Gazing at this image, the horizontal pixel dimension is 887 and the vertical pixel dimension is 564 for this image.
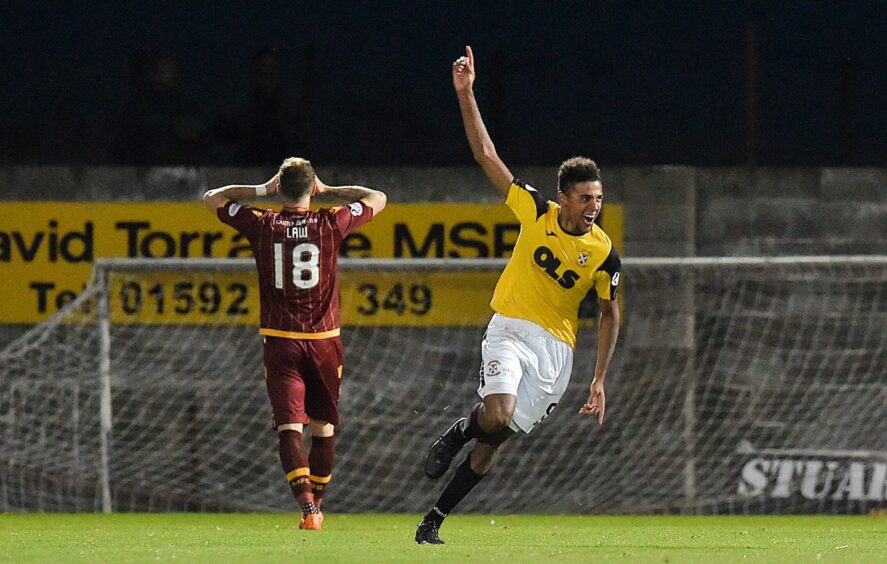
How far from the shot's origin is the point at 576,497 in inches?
421

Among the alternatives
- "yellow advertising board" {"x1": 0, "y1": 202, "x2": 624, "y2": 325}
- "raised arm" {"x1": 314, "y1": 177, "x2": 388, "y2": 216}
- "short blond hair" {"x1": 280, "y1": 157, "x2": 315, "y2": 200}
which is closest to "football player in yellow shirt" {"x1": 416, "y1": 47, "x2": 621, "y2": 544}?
"short blond hair" {"x1": 280, "y1": 157, "x2": 315, "y2": 200}

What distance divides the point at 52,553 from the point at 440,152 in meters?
5.45

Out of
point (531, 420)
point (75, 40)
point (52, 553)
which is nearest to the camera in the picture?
point (52, 553)

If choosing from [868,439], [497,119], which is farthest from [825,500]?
[497,119]

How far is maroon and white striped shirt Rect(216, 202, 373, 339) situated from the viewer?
25.3 ft

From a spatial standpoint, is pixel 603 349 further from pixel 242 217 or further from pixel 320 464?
pixel 242 217

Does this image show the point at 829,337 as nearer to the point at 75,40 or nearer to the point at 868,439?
the point at 868,439

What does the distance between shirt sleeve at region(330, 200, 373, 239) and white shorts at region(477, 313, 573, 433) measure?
4.26ft

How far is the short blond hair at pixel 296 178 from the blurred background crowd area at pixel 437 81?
329 cm

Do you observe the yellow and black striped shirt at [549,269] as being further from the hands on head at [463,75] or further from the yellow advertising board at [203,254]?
the yellow advertising board at [203,254]

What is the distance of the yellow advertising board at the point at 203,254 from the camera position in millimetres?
10680

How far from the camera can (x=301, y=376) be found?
775 cm

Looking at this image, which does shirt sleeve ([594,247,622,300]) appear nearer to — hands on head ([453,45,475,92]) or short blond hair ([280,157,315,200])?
hands on head ([453,45,475,92])

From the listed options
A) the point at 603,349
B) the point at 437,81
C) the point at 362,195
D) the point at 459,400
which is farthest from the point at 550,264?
the point at 437,81
